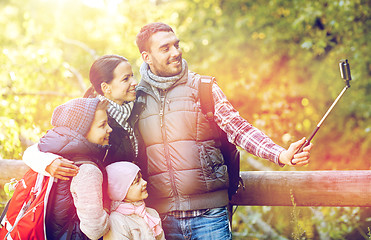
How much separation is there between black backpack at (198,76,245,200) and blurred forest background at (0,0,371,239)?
2338 mm

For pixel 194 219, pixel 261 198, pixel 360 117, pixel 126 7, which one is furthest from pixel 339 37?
pixel 194 219

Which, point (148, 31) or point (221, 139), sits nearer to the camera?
point (221, 139)

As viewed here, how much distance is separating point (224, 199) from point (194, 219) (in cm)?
24

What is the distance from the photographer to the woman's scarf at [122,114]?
9.30 ft

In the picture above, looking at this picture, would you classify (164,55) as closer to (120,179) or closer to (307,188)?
(120,179)

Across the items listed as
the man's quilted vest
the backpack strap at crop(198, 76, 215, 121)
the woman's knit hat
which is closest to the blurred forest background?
the woman's knit hat

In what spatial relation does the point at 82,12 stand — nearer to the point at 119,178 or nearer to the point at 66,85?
the point at 66,85

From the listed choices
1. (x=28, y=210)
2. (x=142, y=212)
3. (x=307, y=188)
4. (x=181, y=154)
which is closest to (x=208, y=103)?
(x=181, y=154)

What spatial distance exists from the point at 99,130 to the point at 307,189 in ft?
4.94

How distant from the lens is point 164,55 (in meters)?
2.94

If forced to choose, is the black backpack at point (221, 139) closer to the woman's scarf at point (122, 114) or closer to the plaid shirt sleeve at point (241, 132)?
the plaid shirt sleeve at point (241, 132)

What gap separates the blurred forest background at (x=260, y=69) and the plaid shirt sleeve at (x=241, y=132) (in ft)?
8.32

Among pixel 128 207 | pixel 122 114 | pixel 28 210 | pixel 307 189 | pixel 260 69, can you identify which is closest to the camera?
pixel 28 210

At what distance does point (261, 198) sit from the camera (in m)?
3.15
